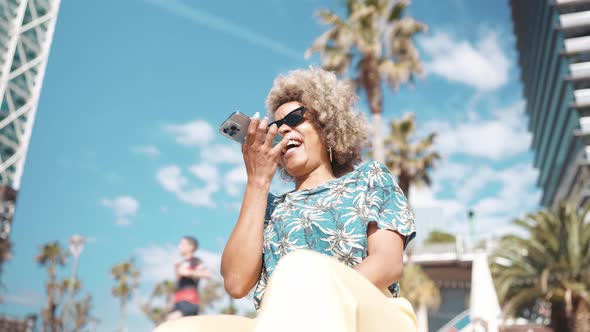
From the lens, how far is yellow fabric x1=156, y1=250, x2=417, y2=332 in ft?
2.80

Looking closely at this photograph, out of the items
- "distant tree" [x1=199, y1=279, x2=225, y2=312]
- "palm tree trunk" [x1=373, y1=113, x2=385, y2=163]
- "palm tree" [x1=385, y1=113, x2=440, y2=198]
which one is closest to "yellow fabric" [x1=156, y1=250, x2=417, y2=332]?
"palm tree trunk" [x1=373, y1=113, x2=385, y2=163]

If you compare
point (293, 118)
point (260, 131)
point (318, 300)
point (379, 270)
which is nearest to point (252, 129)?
point (260, 131)

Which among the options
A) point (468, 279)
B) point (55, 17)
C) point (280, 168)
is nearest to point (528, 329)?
point (468, 279)

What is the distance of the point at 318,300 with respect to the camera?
2.85ft

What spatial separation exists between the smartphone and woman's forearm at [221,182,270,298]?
7.0 inches

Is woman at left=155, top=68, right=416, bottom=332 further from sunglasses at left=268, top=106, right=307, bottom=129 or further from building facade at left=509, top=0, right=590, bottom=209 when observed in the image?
building facade at left=509, top=0, right=590, bottom=209

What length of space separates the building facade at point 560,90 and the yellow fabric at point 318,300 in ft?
160

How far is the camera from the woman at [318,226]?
89cm

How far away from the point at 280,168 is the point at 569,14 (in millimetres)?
61578

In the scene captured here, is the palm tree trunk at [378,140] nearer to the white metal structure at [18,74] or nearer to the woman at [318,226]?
the woman at [318,226]

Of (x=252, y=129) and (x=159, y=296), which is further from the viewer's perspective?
(x=159, y=296)

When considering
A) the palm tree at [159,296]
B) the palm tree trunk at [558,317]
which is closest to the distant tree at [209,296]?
the palm tree at [159,296]

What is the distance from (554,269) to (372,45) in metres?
10.5

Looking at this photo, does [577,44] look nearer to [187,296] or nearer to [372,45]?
[372,45]
